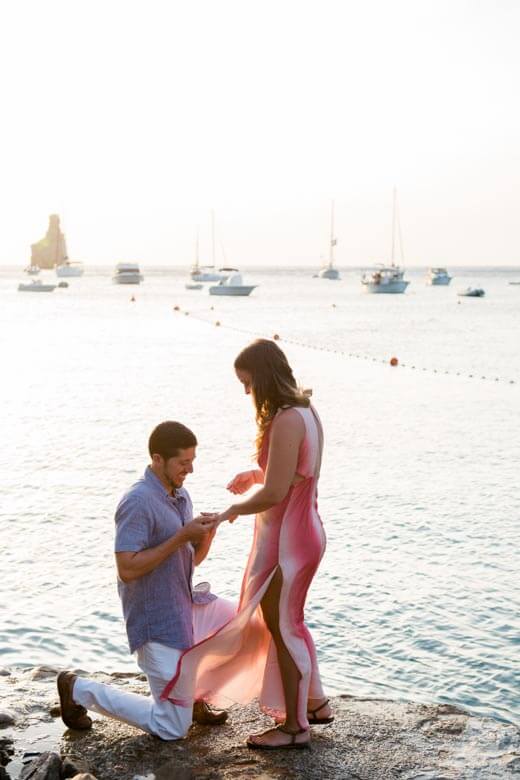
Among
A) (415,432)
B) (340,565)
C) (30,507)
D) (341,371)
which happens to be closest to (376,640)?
(340,565)

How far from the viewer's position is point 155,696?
4914 mm

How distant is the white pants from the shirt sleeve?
1.67 ft

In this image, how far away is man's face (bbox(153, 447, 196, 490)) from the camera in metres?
4.79

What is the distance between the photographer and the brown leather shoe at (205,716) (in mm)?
5266

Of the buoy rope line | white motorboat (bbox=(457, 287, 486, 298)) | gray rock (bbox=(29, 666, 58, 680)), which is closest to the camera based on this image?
gray rock (bbox=(29, 666, 58, 680))

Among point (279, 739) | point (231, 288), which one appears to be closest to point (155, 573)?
point (279, 739)

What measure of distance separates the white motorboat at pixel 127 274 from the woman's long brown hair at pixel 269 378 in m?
146

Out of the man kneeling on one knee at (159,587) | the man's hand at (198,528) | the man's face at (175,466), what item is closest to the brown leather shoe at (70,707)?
the man kneeling on one knee at (159,587)

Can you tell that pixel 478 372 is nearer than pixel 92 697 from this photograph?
No

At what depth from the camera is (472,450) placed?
53.3 feet

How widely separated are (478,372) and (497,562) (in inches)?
858

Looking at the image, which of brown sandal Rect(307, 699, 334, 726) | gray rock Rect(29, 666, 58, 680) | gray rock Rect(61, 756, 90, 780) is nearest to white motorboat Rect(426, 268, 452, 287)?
gray rock Rect(29, 666, 58, 680)

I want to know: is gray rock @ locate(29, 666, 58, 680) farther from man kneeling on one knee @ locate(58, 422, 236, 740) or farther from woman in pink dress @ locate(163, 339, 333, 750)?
woman in pink dress @ locate(163, 339, 333, 750)

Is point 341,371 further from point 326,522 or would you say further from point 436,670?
point 436,670
